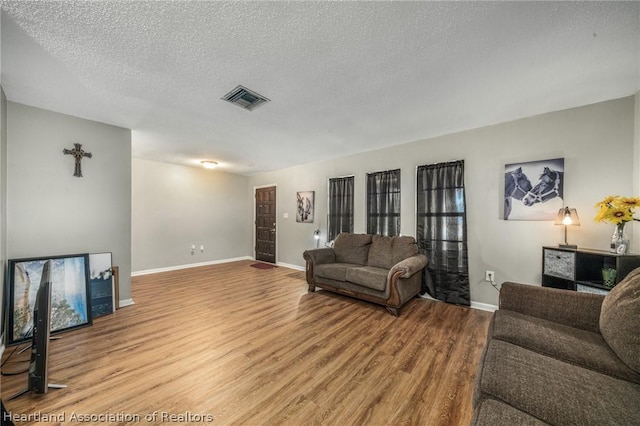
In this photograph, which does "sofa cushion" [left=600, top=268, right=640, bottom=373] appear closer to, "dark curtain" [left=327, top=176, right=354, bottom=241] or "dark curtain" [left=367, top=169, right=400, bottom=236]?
"dark curtain" [left=367, top=169, right=400, bottom=236]

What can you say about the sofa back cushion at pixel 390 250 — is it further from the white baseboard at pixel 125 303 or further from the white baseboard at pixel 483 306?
the white baseboard at pixel 125 303

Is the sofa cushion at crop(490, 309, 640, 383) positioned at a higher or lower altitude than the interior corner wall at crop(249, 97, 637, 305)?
lower

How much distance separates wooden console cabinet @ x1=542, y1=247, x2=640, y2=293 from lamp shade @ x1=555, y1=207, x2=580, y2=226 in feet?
0.94

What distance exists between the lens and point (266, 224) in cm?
625

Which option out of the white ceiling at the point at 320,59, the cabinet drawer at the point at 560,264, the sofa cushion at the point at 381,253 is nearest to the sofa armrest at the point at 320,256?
the sofa cushion at the point at 381,253

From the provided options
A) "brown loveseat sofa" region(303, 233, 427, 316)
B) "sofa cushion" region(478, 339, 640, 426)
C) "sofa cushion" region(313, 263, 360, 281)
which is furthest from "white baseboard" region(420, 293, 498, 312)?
"sofa cushion" region(478, 339, 640, 426)

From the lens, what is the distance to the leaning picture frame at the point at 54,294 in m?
2.22

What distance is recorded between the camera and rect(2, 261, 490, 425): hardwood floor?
1.45 metres

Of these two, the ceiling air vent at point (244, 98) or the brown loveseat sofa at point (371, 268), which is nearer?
the ceiling air vent at point (244, 98)

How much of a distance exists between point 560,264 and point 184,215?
645 centimetres

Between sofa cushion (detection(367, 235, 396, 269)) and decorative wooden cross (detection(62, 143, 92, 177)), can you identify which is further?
sofa cushion (detection(367, 235, 396, 269))

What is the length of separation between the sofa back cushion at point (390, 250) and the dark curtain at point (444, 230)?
0.81ft

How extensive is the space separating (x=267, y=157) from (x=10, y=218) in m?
3.34

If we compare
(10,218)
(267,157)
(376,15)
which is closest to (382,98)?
(376,15)
